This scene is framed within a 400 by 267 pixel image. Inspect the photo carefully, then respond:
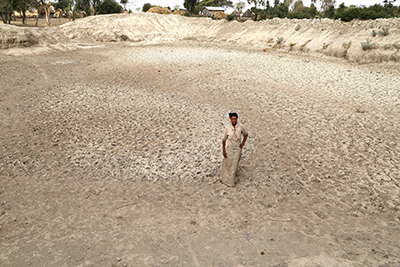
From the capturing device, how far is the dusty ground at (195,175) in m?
4.90

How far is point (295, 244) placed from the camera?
4965mm

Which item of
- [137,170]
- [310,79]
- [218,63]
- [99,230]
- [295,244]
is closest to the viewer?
[295,244]

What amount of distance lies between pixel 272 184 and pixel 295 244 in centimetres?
200

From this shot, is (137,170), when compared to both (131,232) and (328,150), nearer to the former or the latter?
(131,232)

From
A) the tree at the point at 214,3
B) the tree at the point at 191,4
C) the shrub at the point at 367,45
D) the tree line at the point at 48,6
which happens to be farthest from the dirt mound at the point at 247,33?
the tree at the point at 214,3

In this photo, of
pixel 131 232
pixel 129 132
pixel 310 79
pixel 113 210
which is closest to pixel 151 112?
pixel 129 132

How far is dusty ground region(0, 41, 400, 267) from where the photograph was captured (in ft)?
16.1

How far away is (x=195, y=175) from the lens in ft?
23.8

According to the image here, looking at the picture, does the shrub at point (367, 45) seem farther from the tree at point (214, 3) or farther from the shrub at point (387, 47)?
the tree at point (214, 3)

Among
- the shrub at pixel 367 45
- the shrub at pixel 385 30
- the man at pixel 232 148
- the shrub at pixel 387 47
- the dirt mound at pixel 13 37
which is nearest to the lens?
the man at pixel 232 148

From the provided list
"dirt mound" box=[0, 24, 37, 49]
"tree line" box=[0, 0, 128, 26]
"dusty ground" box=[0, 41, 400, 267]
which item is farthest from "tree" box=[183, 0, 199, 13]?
"dusty ground" box=[0, 41, 400, 267]

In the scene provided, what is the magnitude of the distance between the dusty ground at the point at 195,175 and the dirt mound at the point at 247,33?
757 cm

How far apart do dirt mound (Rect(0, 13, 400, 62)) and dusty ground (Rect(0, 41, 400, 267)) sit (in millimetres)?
7571

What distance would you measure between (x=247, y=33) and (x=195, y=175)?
2911 cm
